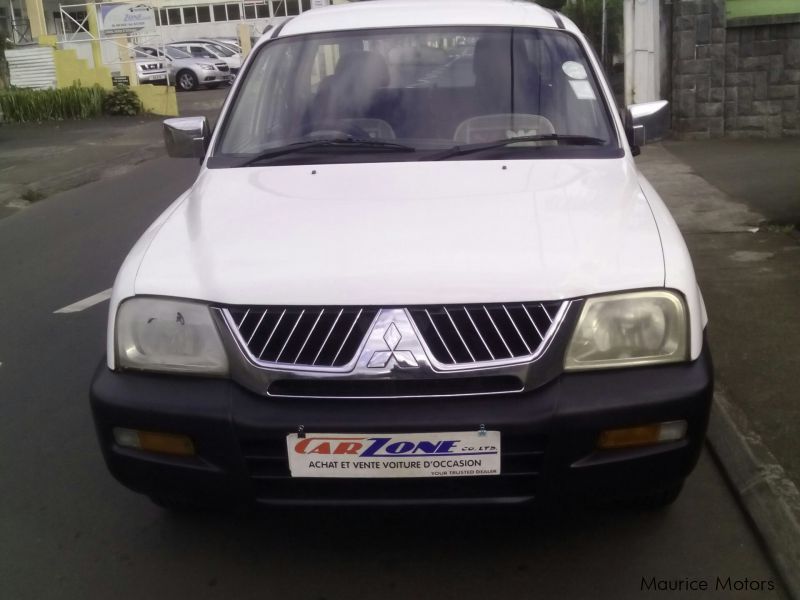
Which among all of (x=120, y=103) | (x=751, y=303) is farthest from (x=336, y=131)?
(x=120, y=103)

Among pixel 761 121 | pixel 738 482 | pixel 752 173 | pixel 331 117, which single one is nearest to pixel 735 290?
pixel 738 482

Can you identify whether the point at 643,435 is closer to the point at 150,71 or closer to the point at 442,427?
the point at 442,427

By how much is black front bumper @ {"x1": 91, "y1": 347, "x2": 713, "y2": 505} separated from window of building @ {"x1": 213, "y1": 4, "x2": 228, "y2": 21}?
49.3 m

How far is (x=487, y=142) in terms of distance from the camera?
13.0 ft

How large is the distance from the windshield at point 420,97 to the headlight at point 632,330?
1.14m

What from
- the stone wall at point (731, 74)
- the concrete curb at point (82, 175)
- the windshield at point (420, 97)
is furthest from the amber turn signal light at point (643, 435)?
the stone wall at point (731, 74)

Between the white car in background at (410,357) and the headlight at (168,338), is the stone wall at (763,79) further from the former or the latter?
the headlight at (168,338)

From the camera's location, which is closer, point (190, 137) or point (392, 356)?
point (392, 356)

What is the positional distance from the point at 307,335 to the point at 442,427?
0.47 meters

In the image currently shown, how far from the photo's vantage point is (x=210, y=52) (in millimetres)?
33750

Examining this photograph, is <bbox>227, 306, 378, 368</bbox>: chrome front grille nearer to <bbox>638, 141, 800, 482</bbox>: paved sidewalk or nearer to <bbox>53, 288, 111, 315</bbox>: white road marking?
<bbox>638, 141, 800, 482</bbox>: paved sidewalk

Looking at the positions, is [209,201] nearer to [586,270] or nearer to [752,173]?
[586,270]

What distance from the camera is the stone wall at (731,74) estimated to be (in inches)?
496

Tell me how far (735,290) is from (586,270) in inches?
137
